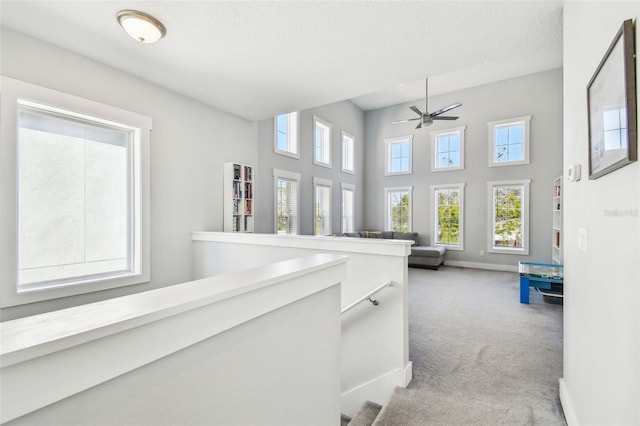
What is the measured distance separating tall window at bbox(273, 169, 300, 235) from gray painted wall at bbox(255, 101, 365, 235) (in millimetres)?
121

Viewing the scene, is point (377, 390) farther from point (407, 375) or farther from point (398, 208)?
point (398, 208)

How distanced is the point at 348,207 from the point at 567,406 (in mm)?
6526

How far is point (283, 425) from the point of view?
1.12 m

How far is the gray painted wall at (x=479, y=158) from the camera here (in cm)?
632

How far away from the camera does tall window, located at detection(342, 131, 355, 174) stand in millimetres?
7930

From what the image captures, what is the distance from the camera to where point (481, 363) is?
261cm

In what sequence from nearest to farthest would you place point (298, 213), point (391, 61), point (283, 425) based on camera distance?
point (283, 425), point (391, 61), point (298, 213)

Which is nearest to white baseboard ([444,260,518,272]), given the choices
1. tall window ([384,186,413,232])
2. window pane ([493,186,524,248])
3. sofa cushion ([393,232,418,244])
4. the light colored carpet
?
window pane ([493,186,524,248])

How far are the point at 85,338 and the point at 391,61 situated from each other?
122 inches

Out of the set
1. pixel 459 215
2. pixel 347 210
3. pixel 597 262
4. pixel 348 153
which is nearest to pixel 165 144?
pixel 597 262

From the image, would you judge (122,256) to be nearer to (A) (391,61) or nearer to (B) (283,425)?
(B) (283,425)

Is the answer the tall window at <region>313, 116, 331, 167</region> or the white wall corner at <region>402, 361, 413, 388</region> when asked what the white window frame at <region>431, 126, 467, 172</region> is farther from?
the white wall corner at <region>402, 361, 413, 388</region>

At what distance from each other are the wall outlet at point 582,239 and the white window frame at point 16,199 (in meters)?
3.76

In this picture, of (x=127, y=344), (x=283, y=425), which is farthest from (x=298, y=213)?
(x=127, y=344)
